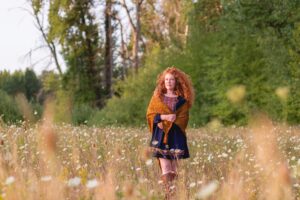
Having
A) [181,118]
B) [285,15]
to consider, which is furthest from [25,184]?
[285,15]

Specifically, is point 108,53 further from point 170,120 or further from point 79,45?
point 170,120

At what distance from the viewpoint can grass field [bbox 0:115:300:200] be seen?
366cm

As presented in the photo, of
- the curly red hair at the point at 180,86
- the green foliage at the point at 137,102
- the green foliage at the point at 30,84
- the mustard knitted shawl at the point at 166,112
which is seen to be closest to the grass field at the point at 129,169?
the mustard knitted shawl at the point at 166,112

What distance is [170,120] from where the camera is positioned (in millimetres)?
7676

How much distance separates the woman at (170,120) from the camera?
7680mm

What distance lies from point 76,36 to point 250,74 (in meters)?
13.6

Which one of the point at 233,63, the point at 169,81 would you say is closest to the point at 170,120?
the point at 169,81

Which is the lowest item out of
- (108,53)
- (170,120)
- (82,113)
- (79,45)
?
(82,113)

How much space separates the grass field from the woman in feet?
0.68

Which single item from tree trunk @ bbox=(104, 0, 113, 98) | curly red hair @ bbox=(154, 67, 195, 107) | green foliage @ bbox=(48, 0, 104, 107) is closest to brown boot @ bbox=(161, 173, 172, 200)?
curly red hair @ bbox=(154, 67, 195, 107)

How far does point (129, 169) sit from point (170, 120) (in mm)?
1061

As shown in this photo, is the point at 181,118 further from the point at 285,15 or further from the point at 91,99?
the point at 91,99

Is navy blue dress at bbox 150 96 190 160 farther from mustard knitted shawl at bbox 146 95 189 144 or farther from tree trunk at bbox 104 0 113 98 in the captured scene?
tree trunk at bbox 104 0 113 98

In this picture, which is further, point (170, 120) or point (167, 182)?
point (170, 120)
